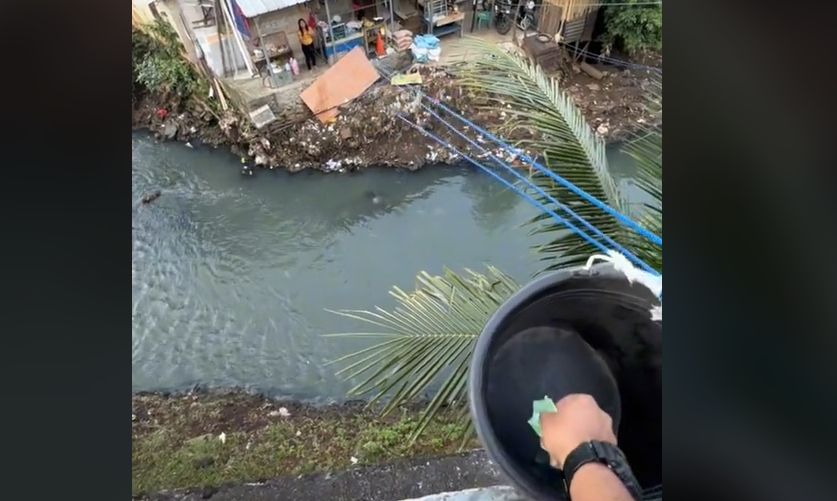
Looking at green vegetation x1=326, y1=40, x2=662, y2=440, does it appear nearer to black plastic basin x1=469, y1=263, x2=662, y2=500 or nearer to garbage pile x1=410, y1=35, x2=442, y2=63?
black plastic basin x1=469, y1=263, x2=662, y2=500

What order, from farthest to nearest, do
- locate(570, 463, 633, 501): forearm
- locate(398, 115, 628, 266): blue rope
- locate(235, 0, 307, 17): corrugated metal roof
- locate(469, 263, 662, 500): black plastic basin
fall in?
locate(235, 0, 307, 17): corrugated metal roof, locate(398, 115, 628, 266): blue rope, locate(469, 263, 662, 500): black plastic basin, locate(570, 463, 633, 501): forearm

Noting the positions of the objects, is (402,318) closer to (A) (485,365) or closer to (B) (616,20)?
(A) (485,365)

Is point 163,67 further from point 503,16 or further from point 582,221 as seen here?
point 582,221

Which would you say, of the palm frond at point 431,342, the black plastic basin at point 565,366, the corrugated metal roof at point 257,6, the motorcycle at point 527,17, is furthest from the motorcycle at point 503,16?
the black plastic basin at point 565,366

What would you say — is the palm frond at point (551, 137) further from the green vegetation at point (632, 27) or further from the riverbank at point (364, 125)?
the green vegetation at point (632, 27)

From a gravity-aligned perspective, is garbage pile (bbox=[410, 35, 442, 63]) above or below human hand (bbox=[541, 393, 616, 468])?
above

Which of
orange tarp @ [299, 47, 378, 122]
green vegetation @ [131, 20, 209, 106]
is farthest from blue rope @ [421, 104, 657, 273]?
green vegetation @ [131, 20, 209, 106]

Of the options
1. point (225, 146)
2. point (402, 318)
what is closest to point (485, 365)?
point (402, 318)
